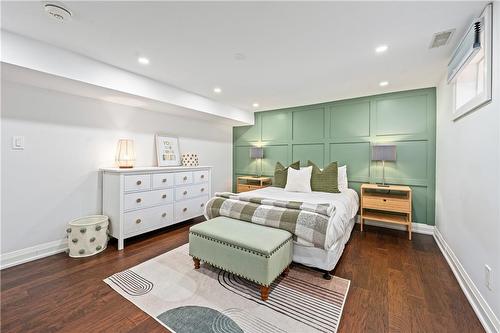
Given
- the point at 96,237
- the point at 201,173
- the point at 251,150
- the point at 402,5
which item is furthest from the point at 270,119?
the point at 96,237

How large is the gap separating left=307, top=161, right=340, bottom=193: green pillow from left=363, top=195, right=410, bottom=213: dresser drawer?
0.49 meters

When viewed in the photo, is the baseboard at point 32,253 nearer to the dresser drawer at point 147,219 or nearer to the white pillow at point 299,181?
the dresser drawer at point 147,219

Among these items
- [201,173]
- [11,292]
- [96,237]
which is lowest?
[11,292]

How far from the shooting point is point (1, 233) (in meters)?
→ 2.27

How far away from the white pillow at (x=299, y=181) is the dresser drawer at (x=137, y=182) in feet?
7.42

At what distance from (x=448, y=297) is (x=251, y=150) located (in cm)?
399

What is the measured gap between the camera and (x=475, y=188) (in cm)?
179

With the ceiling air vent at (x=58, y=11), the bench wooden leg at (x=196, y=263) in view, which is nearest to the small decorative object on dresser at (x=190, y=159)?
the bench wooden leg at (x=196, y=263)

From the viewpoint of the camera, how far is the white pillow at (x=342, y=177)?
3731 millimetres

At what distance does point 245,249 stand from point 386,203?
8.49 ft

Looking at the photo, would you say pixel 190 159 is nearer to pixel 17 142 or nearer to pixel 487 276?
pixel 17 142

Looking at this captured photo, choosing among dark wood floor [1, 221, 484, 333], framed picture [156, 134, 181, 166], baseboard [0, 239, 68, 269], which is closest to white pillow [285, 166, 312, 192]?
dark wood floor [1, 221, 484, 333]

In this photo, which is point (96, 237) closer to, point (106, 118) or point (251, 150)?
point (106, 118)

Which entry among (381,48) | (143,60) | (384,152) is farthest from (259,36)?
(384,152)
